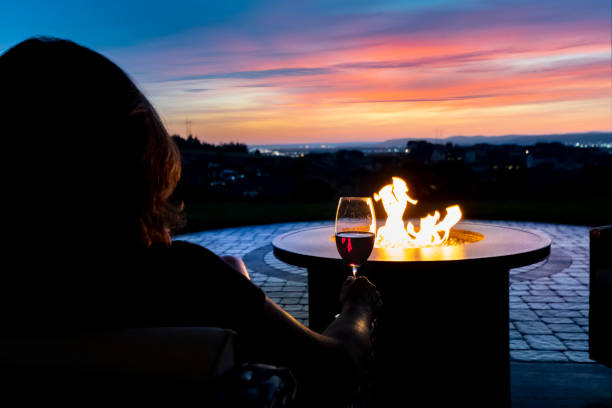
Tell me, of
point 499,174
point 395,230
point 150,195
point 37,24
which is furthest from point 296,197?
point 150,195

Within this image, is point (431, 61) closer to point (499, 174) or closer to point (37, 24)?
point (499, 174)

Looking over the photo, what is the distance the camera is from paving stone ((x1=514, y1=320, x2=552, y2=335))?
368 centimetres

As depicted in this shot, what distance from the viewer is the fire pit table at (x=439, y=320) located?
2.09 meters

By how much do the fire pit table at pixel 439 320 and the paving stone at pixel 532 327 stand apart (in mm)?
1616

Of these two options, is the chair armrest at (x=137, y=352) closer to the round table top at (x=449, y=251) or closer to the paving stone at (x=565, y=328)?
the round table top at (x=449, y=251)

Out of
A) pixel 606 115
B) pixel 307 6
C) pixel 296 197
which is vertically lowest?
pixel 296 197

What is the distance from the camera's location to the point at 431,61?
38.3 ft

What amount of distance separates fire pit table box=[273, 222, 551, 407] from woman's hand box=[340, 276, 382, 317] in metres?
0.59

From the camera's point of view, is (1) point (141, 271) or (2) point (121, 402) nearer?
(2) point (121, 402)

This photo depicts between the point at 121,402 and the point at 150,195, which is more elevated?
the point at 150,195

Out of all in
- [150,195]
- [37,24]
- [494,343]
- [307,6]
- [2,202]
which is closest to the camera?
[2,202]

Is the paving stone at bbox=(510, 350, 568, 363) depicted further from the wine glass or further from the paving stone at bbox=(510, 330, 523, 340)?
the wine glass

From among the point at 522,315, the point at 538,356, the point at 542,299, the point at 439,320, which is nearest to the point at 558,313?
the point at 522,315

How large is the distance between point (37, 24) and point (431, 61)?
9.68 metres
